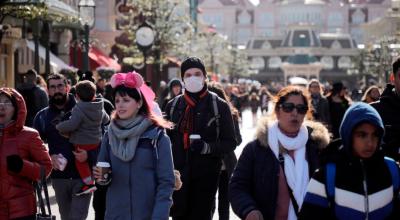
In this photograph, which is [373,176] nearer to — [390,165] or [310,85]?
[390,165]

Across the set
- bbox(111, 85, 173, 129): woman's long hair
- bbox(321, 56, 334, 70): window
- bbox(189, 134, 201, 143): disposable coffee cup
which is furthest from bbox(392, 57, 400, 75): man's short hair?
bbox(321, 56, 334, 70): window

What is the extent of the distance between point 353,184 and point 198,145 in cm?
348

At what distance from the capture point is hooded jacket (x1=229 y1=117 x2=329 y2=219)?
5359 mm

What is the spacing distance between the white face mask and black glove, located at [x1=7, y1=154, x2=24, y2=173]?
7.10 feet

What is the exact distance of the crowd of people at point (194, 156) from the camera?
4.29 meters

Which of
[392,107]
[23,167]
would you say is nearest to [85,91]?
[23,167]

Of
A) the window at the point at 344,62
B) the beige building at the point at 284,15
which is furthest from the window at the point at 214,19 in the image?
the window at the point at 344,62

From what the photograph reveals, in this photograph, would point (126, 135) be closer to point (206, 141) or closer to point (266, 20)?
point (206, 141)

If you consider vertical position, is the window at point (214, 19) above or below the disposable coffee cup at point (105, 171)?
above

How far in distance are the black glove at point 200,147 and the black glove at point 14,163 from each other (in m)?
1.91

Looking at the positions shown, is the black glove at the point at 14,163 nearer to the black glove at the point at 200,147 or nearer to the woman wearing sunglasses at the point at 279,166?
the woman wearing sunglasses at the point at 279,166

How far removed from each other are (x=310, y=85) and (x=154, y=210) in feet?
33.6

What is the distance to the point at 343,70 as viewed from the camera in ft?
445

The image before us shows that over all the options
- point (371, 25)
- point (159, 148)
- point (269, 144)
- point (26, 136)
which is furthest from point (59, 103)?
point (371, 25)
